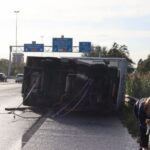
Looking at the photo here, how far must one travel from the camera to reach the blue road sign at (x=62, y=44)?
74.8 meters

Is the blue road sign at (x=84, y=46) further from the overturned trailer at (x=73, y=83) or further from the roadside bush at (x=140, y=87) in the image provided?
the overturned trailer at (x=73, y=83)

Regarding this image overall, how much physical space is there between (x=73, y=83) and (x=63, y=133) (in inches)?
263

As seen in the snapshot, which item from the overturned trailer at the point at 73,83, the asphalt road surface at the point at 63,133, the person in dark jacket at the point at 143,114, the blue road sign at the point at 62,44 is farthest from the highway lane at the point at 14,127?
the blue road sign at the point at 62,44

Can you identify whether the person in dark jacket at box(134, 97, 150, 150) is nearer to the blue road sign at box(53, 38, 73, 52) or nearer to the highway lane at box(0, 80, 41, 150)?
the highway lane at box(0, 80, 41, 150)

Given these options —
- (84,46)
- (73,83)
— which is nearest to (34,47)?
(84,46)

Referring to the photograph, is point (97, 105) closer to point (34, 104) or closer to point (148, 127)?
point (34, 104)

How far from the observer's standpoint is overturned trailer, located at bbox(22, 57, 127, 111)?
21391mm

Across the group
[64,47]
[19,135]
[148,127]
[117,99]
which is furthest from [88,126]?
[64,47]

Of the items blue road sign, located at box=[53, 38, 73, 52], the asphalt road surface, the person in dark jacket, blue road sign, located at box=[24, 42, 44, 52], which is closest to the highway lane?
the asphalt road surface

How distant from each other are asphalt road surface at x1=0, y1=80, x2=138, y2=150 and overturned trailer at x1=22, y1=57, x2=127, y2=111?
58 centimetres

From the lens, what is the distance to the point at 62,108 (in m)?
21.8

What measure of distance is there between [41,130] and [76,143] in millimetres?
2805

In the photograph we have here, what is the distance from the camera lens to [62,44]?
7556 cm

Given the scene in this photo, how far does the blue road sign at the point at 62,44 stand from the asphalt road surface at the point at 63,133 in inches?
2105
